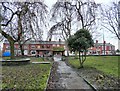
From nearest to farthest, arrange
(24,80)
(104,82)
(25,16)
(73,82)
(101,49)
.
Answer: (104,82), (24,80), (73,82), (25,16), (101,49)

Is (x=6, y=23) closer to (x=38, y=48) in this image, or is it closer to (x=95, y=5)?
(x=95, y=5)

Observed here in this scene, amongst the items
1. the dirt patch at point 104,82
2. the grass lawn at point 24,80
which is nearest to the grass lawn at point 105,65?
the dirt patch at point 104,82

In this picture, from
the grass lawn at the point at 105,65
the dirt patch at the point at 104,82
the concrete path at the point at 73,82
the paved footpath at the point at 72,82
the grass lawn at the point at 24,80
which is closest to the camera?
→ the grass lawn at the point at 24,80

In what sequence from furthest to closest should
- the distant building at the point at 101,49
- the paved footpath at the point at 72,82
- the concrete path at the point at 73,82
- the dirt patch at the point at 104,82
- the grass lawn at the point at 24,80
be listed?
the distant building at the point at 101,49 → the paved footpath at the point at 72,82 → the concrete path at the point at 73,82 → the dirt patch at the point at 104,82 → the grass lawn at the point at 24,80

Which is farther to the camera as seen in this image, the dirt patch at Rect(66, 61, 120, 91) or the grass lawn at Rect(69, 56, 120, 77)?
the grass lawn at Rect(69, 56, 120, 77)

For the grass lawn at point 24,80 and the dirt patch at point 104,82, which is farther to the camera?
the dirt patch at point 104,82

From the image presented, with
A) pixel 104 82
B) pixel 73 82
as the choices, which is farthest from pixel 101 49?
pixel 104 82

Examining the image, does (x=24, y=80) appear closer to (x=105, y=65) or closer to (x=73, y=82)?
(x=73, y=82)

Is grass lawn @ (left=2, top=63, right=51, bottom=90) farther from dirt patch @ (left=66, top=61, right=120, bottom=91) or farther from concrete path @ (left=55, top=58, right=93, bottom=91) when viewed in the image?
dirt patch @ (left=66, top=61, right=120, bottom=91)

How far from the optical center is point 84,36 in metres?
19.0

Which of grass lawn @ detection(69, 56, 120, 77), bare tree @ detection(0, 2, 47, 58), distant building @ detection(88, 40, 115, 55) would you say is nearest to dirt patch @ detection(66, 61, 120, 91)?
grass lawn @ detection(69, 56, 120, 77)

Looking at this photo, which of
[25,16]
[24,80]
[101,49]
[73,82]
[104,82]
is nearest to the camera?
[104,82]

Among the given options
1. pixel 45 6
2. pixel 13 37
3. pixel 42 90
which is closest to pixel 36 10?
pixel 45 6

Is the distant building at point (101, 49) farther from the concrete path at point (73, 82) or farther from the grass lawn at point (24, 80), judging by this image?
the grass lawn at point (24, 80)
